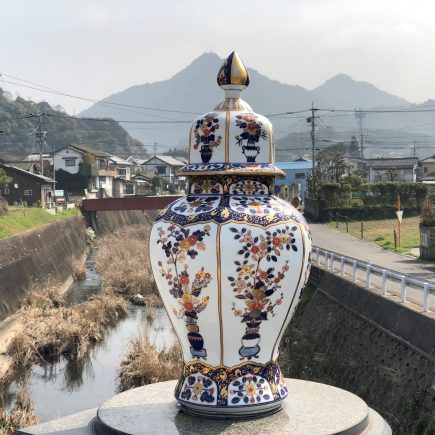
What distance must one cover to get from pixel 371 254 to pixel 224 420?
2077 cm

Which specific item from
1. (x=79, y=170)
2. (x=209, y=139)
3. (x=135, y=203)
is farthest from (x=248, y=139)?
(x=79, y=170)

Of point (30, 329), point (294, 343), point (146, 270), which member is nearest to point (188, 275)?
point (294, 343)

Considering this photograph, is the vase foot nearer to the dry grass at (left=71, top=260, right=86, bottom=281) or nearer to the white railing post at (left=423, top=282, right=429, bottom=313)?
the white railing post at (left=423, top=282, right=429, bottom=313)

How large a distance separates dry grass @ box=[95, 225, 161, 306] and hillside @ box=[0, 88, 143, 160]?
74840 mm

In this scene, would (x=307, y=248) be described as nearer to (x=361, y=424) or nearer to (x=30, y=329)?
(x=361, y=424)

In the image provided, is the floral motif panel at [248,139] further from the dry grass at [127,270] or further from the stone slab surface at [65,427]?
the dry grass at [127,270]

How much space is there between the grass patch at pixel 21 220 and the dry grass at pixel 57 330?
23.4 ft

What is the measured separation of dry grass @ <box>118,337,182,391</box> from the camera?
636 inches

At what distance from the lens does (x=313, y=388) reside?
1002cm

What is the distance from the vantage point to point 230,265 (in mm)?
8242

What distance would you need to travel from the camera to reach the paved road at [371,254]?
77.3ft

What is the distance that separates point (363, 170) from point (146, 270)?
222 ft

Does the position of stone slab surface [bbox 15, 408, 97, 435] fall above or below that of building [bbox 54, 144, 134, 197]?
below

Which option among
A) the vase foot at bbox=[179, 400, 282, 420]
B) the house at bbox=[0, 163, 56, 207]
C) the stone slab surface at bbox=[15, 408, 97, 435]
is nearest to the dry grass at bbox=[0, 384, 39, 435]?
the stone slab surface at bbox=[15, 408, 97, 435]
